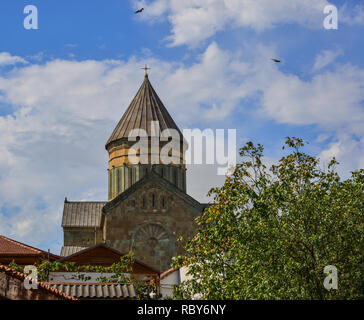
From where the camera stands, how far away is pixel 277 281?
10.4 meters

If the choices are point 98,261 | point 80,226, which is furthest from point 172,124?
point 98,261

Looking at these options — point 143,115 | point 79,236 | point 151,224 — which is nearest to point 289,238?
point 151,224

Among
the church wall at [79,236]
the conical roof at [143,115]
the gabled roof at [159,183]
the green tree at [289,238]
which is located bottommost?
the green tree at [289,238]

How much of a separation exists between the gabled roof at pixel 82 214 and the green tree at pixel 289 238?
26.0 meters

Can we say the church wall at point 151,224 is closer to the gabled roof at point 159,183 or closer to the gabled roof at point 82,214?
the gabled roof at point 159,183

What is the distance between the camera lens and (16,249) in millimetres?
21953

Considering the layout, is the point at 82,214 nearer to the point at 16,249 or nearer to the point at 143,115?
the point at 143,115

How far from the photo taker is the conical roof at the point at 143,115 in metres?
34.9

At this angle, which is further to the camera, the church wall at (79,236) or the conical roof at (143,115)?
the church wall at (79,236)

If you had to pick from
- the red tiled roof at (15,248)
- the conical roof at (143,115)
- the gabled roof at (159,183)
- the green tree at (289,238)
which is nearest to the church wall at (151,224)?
the gabled roof at (159,183)

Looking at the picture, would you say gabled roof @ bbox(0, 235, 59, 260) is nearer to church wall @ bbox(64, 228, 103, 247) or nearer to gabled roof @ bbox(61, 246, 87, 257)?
gabled roof @ bbox(61, 246, 87, 257)

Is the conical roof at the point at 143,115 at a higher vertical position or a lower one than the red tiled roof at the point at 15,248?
higher

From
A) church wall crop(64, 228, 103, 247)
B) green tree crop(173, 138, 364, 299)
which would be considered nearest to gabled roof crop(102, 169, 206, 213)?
church wall crop(64, 228, 103, 247)
